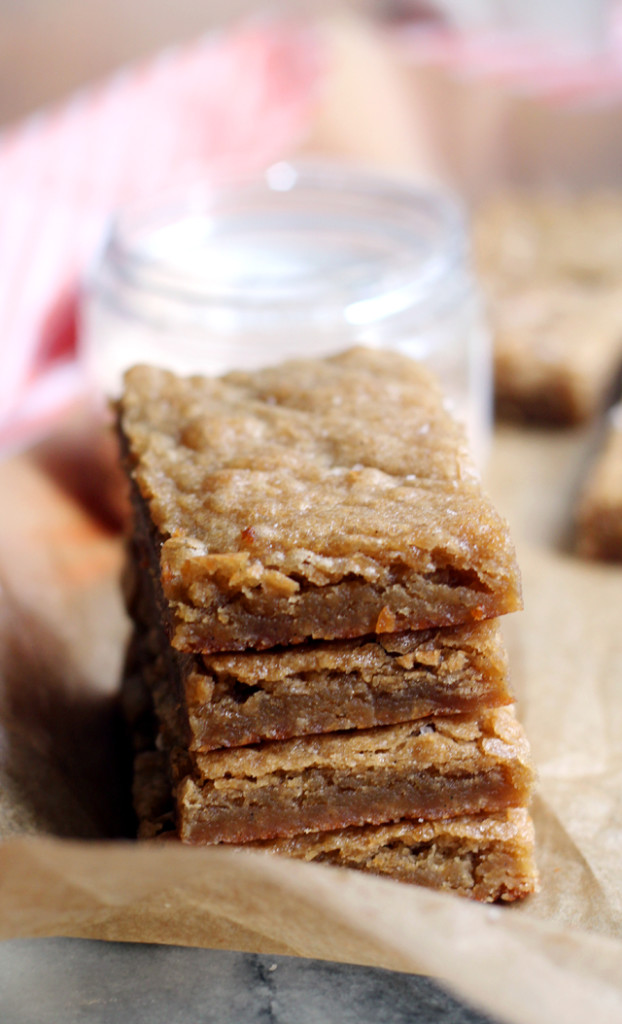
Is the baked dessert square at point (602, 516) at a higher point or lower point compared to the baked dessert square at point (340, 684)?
lower

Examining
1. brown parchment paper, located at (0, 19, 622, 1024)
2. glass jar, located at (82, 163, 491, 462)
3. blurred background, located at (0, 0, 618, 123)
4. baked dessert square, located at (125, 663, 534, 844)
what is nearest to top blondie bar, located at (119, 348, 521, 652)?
baked dessert square, located at (125, 663, 534, 844)

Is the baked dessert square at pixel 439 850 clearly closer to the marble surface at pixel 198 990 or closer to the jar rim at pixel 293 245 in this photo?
the marble surface at pixel 198 990

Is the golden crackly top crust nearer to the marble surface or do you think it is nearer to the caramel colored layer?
the caramel colored layer

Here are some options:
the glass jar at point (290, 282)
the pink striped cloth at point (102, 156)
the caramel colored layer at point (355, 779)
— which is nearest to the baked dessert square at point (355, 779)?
the caramel colored layer at point (355, 779)

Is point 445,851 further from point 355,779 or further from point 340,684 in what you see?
point 340,684

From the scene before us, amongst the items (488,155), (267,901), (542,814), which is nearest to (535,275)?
(488,155)

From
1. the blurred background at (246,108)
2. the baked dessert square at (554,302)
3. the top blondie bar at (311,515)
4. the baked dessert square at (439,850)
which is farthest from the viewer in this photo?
the blurred background at (246,108)
